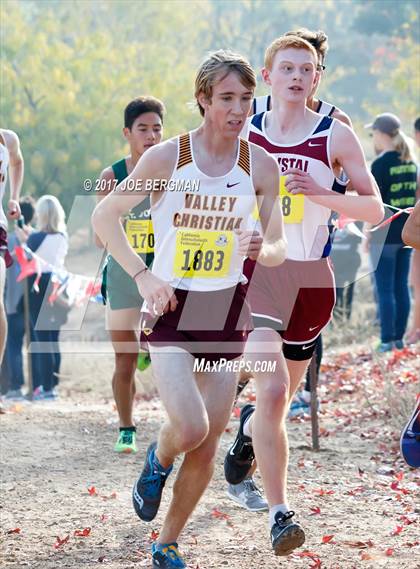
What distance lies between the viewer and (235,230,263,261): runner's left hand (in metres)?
4.29

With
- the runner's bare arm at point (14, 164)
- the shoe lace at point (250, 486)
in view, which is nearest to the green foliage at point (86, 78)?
the runner's bare arm at point (14, 164)

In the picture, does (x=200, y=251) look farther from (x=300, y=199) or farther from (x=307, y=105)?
(x=307, y=105)

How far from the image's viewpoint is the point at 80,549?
4.97 m

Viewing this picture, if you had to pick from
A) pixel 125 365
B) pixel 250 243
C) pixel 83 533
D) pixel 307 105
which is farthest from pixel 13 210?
pixel 250 243

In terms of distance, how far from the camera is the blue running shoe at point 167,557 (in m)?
4.38

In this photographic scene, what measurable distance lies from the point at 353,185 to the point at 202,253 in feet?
3.48

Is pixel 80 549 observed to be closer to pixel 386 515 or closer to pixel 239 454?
pixel 239 454

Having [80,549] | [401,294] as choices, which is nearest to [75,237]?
[401,294]

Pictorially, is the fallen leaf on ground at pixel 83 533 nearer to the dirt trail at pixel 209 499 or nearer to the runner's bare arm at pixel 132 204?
the dirt trail at pixel 209 499

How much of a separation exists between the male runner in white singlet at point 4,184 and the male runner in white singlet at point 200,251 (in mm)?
2121

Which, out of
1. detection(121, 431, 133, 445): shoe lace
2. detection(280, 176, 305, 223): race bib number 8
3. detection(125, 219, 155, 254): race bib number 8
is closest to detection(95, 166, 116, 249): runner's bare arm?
detection(125, 219, 155, 254): race bib number 8

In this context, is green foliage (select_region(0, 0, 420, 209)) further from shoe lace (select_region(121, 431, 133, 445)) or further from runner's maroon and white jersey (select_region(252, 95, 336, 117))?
runner's maroon and white jersey (select_region(252, 95, 336, 117))

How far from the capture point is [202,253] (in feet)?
14.5

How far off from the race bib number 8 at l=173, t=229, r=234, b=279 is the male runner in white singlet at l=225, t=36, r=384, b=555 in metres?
0.54
